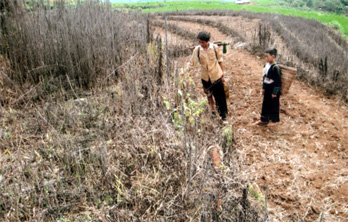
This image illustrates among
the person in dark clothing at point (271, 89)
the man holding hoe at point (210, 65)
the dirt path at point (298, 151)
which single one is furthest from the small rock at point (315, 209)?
the man holding hoe at point (210, 65)

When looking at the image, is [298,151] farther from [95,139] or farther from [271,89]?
[95,139]

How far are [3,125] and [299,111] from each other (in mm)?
4462

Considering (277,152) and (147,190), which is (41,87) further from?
(277,152)

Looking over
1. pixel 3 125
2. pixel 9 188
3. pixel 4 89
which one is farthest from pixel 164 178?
pixel 4 89

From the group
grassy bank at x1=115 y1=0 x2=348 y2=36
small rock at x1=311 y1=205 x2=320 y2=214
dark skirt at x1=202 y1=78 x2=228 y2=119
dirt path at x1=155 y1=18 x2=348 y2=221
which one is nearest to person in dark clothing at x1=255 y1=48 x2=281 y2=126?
dirt path at x1=155 y1=18 x2=348 y2=221

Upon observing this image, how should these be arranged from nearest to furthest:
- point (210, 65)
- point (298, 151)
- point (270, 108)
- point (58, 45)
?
point (58, 45) < point (298, 151) < point (210, 65) < point (270, 108)

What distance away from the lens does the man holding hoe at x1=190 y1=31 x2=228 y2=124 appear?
3553 millimetres

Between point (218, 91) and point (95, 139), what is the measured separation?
85.7 inches

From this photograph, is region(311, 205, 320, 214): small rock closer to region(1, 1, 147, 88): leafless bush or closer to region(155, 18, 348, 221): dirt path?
region(155, 18, 348, 221): dirt path

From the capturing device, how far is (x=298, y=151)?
343cm

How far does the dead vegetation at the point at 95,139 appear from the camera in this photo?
5.98 ft

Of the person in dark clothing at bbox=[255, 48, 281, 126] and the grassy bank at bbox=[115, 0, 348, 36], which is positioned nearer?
the person in dark clothing at bbox=[255, 48, 281, 126]

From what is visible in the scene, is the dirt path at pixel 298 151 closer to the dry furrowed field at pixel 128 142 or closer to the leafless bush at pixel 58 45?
the dry furrowed field at pixel 128 142

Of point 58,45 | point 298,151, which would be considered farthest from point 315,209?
point 58,45
